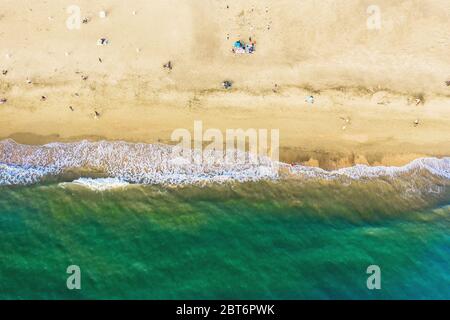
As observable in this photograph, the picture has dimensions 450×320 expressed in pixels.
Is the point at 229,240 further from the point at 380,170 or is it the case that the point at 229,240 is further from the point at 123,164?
the point at 380,170

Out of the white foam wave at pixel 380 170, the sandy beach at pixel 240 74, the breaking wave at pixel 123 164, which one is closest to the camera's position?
the breaking wave at pixel 123 164

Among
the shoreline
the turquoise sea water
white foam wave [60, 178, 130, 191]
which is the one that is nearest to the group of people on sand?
the shoreline

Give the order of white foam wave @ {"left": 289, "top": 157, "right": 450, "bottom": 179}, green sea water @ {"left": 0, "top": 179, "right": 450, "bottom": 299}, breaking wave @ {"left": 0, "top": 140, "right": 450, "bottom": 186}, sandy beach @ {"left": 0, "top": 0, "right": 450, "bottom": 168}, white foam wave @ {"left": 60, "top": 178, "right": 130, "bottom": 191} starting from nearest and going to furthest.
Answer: green sea water @ {"left": 0, "top": 179, "right": 450, "bottom": 299} < white foam wave @ {"left": 60, "top": 178, "right": 130, "bottom": 191} < breaking wave @ {"left": 0, "top": 140, "right": 450, "bottom": 186} < white foam wave @ {"left": 289, "top": 157, "right": 450, "bottom": 179} < sandy beach @ {"left": 0, "top": 0, "right": 450, "bottom": 168}

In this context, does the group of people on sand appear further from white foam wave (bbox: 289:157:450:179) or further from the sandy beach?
white foam wave (bbox: 289:157:450:179)

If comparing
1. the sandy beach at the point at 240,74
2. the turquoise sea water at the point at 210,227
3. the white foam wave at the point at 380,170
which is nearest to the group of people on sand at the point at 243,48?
the sandy beach at the point at 240,74

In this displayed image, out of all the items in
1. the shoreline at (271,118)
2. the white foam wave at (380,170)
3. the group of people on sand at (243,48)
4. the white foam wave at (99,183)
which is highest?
the group of people on sand at (243,48)

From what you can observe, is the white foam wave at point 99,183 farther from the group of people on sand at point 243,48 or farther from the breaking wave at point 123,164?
the group of people on sand at point 243,48

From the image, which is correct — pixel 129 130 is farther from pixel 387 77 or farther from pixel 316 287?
pixel 387 77
